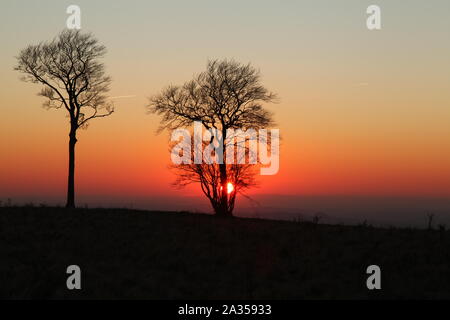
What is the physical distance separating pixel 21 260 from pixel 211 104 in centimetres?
2262

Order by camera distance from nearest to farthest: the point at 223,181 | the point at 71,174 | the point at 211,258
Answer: the point at 211,258 < the point at 71,174 < the point at 223,181

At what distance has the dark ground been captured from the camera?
21281 millimetres

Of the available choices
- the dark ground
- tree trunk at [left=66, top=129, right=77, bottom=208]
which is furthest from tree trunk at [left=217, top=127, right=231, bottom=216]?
tree trunk at [left=66, top=129, right=77, bottom=208]

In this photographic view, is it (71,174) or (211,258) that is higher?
(71,174)

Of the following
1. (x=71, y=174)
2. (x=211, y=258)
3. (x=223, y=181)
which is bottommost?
(x=211, y=258)

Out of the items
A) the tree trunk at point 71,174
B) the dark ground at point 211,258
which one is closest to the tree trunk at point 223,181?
the dark ground at point 211,258

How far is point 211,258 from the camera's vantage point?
25781 millimetres

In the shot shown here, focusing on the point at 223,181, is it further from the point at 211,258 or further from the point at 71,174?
the point at 211,258

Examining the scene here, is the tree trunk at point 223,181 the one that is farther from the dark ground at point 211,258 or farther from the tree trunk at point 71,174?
the tree trunk at point 71,174

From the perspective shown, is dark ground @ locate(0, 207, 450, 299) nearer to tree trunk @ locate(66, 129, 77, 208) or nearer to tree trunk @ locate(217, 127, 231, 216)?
tree trunk @ locate(66, 129, 77, 208)

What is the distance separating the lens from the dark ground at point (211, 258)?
69.8 ft

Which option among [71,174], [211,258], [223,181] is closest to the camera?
[211,258]

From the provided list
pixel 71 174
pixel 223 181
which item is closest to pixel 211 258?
pixel 223 181
